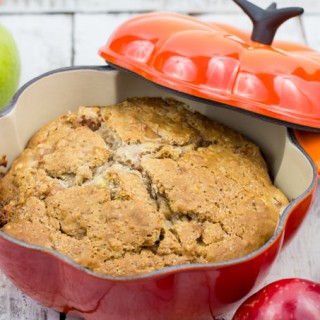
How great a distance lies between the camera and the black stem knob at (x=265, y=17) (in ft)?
5.02

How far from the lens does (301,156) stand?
4.88 ft

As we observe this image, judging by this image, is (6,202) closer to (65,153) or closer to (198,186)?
(65,153)

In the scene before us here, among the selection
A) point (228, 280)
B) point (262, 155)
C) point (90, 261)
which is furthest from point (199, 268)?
point (262, 155)

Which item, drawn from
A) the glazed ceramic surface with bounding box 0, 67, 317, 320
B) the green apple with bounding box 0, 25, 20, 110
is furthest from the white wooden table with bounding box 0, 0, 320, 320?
the glazed ceramic surface with bounding box 0, 67, 317, 320

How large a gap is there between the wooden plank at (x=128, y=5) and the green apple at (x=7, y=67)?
47cm

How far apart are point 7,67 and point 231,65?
2.00 feet

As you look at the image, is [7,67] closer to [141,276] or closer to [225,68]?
[225,68]

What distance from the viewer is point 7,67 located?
5.85 feet

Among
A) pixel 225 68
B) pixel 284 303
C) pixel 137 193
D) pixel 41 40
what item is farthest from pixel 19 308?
pixel 41 40

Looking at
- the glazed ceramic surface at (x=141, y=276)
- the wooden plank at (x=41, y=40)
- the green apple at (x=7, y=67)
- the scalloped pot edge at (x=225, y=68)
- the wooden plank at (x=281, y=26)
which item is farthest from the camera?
the wooden plank at (x=281, y=26)

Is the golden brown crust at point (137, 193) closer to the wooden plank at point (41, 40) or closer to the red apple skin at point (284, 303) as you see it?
the red apple skin at point (284, 303)

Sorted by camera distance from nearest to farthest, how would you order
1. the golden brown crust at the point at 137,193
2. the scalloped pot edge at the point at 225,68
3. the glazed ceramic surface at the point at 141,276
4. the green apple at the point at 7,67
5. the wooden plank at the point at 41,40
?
the glazed ceramic surface at the point at 141,276 < the golden brown crust at the point at 137,193 < the scalloped pot edge at the point at 225,68 < the green apple at the point at 7,67 < the wooden plank at the point at 41,40

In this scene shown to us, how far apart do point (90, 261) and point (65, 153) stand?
10.5 inches

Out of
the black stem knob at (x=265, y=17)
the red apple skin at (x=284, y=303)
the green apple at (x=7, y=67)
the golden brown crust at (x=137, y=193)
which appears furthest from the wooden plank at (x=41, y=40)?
the red apple skin at (x=284, y=303)
